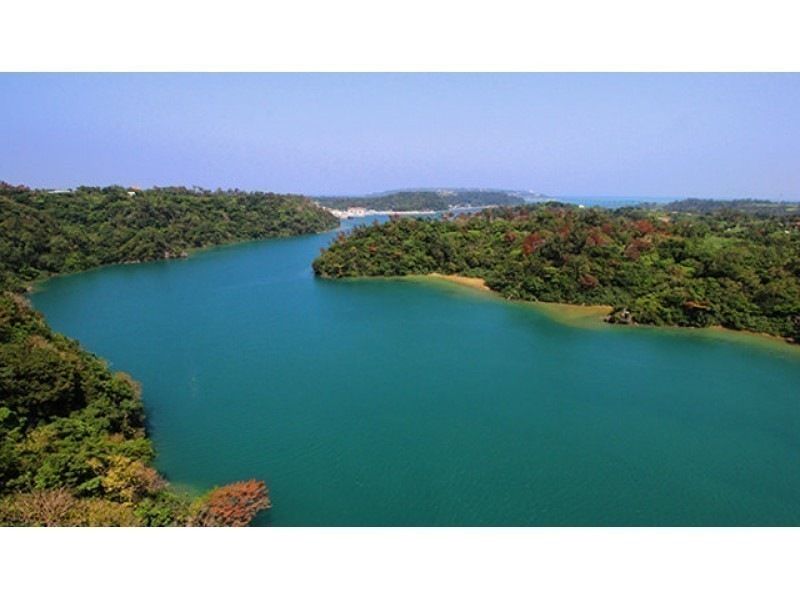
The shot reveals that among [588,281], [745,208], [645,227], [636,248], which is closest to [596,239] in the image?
[636,248]

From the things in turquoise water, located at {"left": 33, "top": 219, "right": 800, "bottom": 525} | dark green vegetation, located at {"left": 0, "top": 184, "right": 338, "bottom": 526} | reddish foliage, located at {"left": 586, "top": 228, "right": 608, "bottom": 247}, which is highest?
reddish foliage, located at {"left": 586, "top": 228, "right": 608, "bottom": 247}

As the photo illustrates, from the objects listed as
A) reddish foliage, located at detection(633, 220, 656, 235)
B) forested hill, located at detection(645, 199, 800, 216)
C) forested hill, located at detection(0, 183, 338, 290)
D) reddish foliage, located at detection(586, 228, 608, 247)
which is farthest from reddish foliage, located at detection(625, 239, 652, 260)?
forested hill, located at detection(645, 199, 800, 216)

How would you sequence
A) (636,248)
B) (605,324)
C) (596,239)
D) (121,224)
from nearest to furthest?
(605,324), (636,248), (596,239), (121,224)

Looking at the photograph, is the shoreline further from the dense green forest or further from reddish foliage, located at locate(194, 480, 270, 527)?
reddish foliage, located at locate(194, 480, 270, 527)

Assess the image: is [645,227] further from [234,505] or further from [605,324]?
[234,505]

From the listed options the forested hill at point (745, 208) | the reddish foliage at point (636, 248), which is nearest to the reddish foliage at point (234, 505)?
the reddish foliage at point (636, 248)

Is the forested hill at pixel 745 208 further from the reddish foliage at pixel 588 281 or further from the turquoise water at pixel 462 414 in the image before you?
the turquoise water at pixel 462 414
